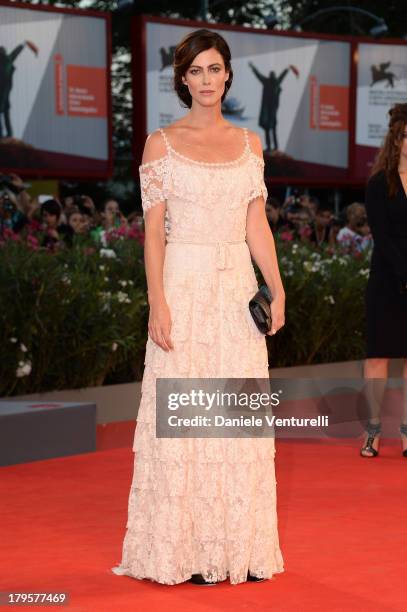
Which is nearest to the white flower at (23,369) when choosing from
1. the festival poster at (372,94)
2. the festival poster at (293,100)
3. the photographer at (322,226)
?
the photographer at (322,226)

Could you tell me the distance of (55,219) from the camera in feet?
42.4

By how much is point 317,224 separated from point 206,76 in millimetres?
11394

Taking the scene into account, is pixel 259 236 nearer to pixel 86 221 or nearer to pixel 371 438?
pixel 371 438

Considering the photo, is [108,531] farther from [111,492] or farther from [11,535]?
[111,492]

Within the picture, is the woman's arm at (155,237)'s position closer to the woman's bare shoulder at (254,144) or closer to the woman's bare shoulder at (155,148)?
the woman's bare shoulder at (155,148)

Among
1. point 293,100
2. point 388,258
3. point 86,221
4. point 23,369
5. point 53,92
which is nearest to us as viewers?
point 388,258

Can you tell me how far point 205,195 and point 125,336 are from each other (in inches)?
207

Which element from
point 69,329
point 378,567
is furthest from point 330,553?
point 69,329

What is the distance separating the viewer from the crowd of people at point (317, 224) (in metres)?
13.9

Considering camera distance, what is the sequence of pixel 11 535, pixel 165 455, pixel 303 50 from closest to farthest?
pixel 165 455, pixel 11 535, pixel 303 50

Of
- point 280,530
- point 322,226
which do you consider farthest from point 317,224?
point 280,530

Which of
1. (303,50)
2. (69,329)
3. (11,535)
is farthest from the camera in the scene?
(303,50)

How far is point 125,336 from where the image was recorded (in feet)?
33.7

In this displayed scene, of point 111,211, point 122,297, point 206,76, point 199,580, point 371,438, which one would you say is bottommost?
point 371,438
